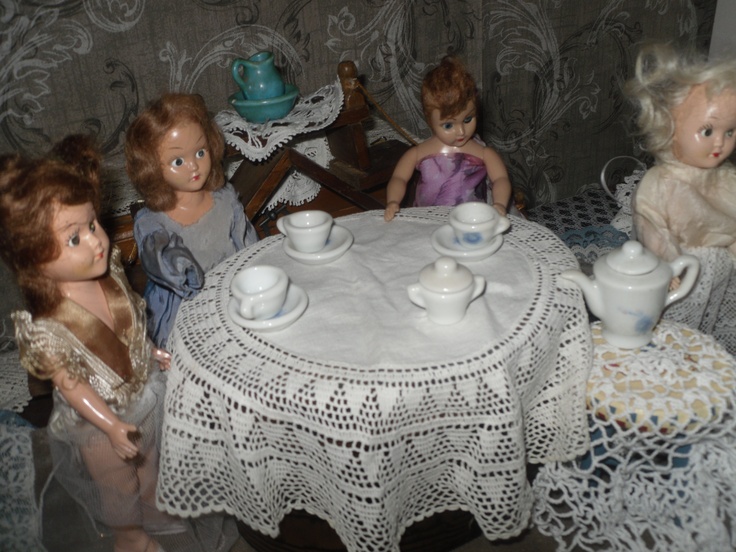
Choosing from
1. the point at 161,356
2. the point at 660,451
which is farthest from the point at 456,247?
the point at 161,356

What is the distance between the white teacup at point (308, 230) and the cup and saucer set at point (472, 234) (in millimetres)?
250

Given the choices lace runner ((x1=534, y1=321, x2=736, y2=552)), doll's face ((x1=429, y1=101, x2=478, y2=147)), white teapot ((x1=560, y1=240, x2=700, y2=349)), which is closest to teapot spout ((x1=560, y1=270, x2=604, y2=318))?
white teapot ((x1=560, y1=240, x2=700, y2=349))

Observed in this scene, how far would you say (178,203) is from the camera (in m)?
1.69

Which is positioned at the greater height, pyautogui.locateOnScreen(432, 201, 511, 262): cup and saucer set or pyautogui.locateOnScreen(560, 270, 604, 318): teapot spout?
pyautogui.locateOnScreen(432, 201, 511, 262): cup and saucer set

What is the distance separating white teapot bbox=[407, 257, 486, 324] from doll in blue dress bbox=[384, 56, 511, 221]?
51cm

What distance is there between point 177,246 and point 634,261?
3.40ft

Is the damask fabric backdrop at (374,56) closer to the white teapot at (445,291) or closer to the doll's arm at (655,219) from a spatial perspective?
the doll's arm at (655,219)

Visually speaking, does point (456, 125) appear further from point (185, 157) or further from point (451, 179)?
point (185, 157)

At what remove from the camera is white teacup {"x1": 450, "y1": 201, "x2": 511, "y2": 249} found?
144 centimetres

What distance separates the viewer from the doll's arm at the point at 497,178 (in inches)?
72.7

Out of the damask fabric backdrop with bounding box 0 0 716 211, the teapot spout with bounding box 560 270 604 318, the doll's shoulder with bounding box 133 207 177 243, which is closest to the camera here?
the teapot spout with bounding box 560 270 604 318

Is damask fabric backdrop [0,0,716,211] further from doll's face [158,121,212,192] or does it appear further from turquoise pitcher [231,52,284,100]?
doll's face [158,121,212,192]

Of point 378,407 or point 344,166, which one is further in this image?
point 344,166

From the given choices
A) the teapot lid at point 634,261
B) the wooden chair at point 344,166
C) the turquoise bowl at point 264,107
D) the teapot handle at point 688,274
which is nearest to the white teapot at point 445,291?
the teapot lid at point 634,261
